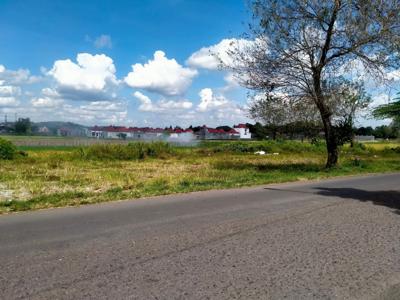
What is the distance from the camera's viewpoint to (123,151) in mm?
32719

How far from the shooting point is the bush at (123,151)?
31203 millimetres

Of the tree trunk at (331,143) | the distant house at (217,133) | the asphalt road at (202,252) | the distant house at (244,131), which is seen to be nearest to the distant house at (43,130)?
the distant house at (217,133)

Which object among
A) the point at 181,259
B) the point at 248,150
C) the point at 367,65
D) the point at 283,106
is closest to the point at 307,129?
the point at 283,106

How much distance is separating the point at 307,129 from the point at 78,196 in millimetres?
16189

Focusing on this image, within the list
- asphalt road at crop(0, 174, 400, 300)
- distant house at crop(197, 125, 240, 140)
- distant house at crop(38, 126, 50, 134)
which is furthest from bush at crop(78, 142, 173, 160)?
distant house at crop(197, 125, 240, 140)

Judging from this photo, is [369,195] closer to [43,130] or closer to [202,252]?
[202,252]

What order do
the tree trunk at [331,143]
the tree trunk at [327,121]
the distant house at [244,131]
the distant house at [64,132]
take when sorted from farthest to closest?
the distant house at [244,131] → the distant house at [64,132] → the tree trunk at [331,143] → the tree trunk at [327,121]

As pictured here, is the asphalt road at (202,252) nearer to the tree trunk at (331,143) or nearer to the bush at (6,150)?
the tree trunk at (331,143)

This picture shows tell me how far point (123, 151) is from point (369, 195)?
77.2ft

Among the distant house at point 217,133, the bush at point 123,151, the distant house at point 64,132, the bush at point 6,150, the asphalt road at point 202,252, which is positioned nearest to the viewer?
the asphalt road at point 202,252

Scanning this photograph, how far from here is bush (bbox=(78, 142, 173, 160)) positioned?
31203mm

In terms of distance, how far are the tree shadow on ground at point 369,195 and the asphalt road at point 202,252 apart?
69 cm

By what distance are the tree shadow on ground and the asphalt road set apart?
69 centimetres

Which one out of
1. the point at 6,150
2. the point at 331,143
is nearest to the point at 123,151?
the point at 6,150
